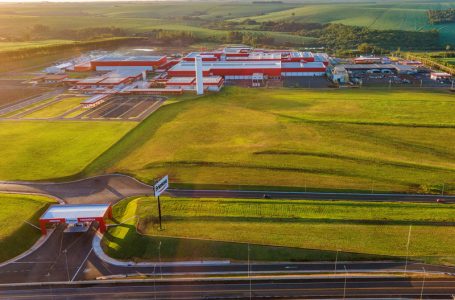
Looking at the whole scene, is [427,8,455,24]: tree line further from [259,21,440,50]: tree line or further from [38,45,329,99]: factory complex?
[38,45,329,99]: factory complex

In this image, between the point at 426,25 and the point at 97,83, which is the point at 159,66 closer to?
the point at 97,83

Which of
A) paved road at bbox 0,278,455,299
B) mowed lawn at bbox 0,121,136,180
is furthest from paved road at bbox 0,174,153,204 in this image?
paved road at bbox 0,278,455,299

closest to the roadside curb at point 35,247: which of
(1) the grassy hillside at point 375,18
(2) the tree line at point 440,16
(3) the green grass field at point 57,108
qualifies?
(3) the green grass field at point 57,108

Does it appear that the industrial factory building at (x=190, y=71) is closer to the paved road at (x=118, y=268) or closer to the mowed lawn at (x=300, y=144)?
the mowed lawn at (x=300, y=144)

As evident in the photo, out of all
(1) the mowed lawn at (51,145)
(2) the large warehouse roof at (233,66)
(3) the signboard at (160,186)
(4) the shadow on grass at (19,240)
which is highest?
(2) the large warehouse roof at (233,66)

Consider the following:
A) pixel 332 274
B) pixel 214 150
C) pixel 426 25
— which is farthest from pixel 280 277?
pixel 426 25

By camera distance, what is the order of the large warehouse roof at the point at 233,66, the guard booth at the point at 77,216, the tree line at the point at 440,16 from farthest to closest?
the tree line at the point at 440,16
the large warehouse roof at the point at 233,66
the guard booth at the point at 77,216
